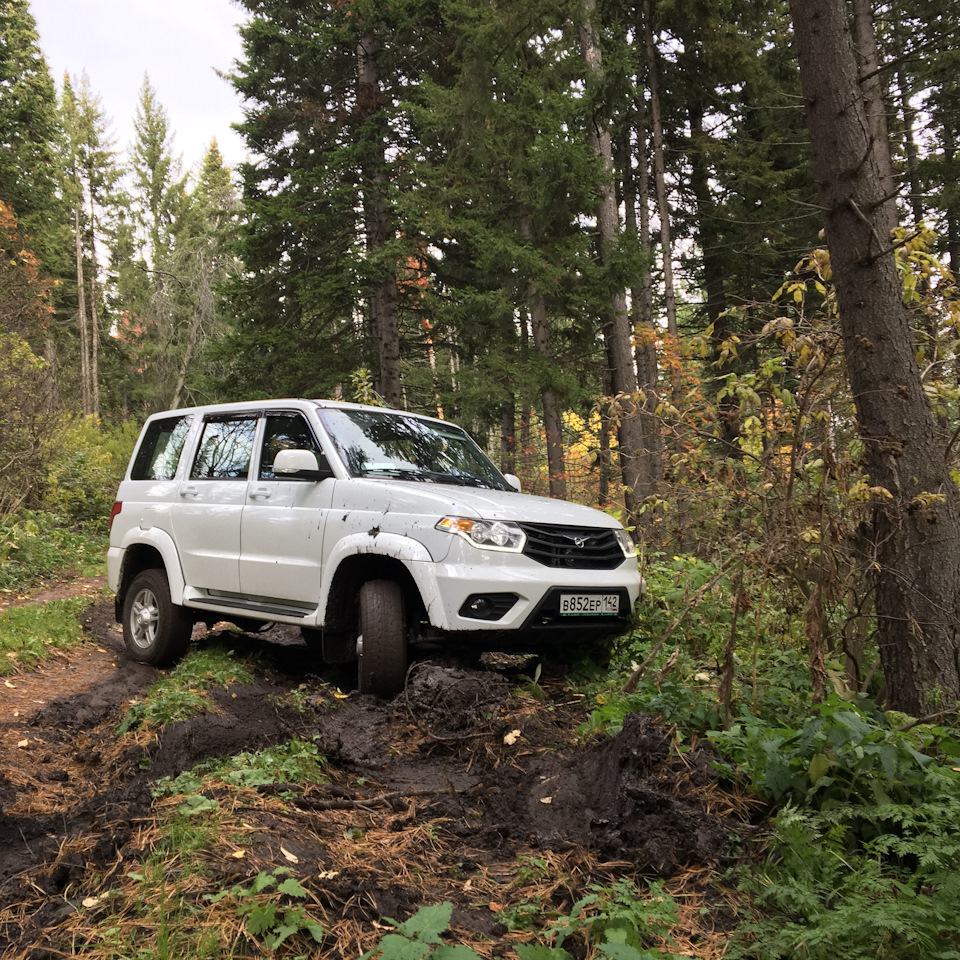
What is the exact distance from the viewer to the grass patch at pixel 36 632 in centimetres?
634

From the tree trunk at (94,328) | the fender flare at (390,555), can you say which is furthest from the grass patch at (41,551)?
the tree trunk at (94,328)

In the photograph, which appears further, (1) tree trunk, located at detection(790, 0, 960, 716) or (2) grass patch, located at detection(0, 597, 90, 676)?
(2) grass patch, located at detection(0, 597, 90, 676)

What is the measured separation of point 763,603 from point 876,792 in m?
1.80

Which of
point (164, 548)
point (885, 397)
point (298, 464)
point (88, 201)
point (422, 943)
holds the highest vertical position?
point (88, 201)

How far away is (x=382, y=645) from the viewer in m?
4.52

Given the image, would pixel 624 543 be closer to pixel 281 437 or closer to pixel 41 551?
pixel 281 437

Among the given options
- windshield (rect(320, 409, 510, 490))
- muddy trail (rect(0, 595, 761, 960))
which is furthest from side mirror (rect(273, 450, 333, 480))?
muddy trail (rect(0, 595, 761, 960))

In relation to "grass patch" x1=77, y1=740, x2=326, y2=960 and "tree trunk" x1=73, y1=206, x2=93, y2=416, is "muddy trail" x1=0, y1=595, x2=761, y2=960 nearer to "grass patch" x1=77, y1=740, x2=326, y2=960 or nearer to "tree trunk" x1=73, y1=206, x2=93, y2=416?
"grass patch" x1=77, y1=740, x2=326, y2=960

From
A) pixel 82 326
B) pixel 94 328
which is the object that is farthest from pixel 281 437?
pixel 94 328

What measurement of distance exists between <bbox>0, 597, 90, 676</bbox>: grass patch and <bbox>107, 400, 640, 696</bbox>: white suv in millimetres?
805

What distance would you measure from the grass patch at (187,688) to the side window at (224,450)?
1.44 m

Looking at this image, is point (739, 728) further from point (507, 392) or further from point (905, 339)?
point (507, 392)

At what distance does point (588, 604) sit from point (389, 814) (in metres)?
1.85

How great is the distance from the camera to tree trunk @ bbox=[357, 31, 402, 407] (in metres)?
16.1
